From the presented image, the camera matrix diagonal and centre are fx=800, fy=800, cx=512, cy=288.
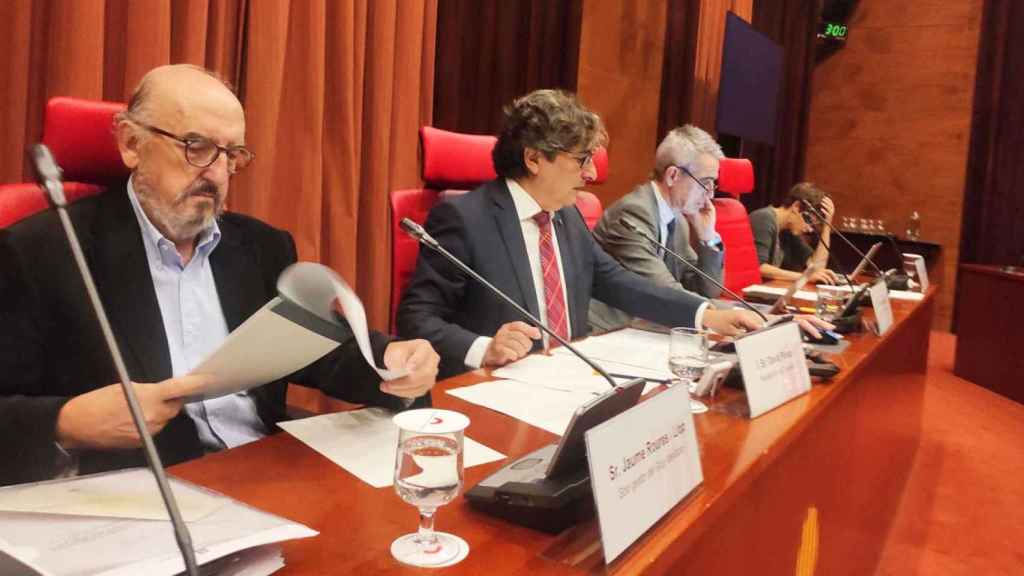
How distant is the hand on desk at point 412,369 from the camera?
44.2 inches

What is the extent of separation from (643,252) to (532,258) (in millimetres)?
566

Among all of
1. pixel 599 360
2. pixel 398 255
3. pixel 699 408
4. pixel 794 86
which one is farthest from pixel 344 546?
pixel 794 86

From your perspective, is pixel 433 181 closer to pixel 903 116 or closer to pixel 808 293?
pixel 808 293

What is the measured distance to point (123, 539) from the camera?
0.66 metres

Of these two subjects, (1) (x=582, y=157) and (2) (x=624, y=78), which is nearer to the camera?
(1) (x=582, y=157)

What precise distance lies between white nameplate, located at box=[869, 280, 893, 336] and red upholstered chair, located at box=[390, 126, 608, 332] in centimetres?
110

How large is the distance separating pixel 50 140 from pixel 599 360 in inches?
39.9

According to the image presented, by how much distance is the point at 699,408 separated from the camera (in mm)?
1281

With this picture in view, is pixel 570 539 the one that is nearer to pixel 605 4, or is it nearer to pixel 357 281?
pixel 357 281

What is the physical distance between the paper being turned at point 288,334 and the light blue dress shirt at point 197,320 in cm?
36

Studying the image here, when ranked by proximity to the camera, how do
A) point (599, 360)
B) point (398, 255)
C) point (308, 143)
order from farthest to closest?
point (308, 143), point (398, 255), point (599, 360)

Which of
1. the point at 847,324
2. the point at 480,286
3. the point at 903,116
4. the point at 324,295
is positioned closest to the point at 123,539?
the point at 324,295

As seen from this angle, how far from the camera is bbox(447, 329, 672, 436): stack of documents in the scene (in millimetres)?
1215

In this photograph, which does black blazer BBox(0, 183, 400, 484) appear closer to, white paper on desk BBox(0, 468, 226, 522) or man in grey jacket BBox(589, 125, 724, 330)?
white paper on desk BBox(0, 468, 226, 522)
